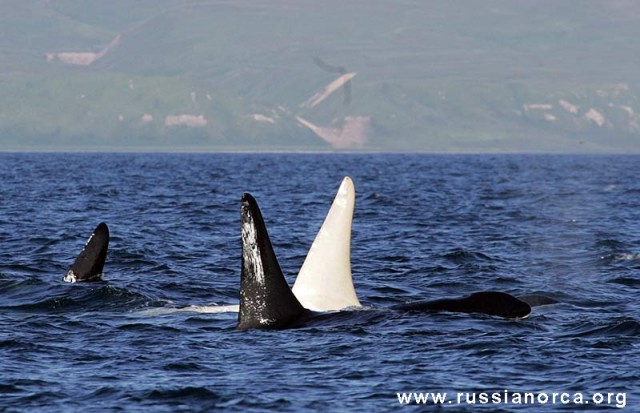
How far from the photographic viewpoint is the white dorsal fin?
1712 cm

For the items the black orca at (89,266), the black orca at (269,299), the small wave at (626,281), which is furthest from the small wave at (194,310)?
the small wave at (626,281)

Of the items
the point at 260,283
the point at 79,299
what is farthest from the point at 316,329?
the point at 79,299

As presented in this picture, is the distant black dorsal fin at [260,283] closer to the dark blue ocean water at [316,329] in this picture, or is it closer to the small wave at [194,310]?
the dark blue ocean water at [316,329]

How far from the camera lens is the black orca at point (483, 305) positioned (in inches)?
653

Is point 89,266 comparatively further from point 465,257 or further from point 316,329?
point 465,257

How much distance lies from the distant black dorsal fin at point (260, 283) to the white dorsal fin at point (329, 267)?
758 millimetres

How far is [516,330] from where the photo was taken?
54.5 ft

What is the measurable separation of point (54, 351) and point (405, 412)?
5173 mm

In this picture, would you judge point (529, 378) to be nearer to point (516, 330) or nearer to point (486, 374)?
point (486, 374)

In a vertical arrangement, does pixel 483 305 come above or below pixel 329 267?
below

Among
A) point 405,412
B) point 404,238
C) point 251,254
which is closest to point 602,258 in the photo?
point 404,238

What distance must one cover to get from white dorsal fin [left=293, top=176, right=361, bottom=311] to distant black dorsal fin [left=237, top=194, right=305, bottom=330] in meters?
0.76

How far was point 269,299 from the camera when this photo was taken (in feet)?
52.7

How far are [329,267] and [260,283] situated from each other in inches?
66.7
